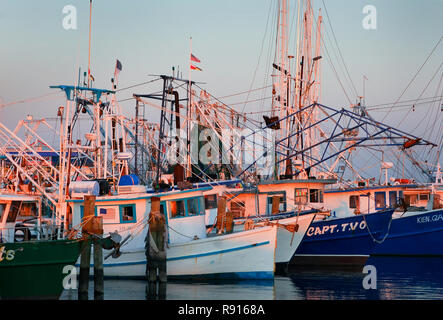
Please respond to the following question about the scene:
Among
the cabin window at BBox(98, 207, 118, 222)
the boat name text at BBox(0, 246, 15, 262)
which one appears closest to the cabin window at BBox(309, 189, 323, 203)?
the cabin window at BBox(98, 207, 118, 222)

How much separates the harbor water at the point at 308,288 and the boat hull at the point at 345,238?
4.73 feet

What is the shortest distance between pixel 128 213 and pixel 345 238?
1095 cm

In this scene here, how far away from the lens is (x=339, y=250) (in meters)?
29.6

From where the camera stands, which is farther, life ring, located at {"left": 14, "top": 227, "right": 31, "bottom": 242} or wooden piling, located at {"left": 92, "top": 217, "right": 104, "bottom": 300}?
life ring, located at {"left": 14, "top": 227, "right": 31, "bottom": 242}

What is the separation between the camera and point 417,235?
32938 millimetres

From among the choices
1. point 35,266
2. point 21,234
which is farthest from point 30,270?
point 21,234

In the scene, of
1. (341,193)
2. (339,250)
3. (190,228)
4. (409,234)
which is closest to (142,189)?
(190,228)

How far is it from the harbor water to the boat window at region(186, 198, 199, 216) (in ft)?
8.99

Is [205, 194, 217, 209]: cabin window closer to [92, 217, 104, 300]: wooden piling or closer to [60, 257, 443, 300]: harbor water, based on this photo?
[60, 257, 443, 300]: harbor water

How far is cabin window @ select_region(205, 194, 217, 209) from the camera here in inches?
1121

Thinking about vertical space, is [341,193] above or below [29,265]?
above

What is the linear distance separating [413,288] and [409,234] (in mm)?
10718

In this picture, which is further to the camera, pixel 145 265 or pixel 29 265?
pixel 145 265
